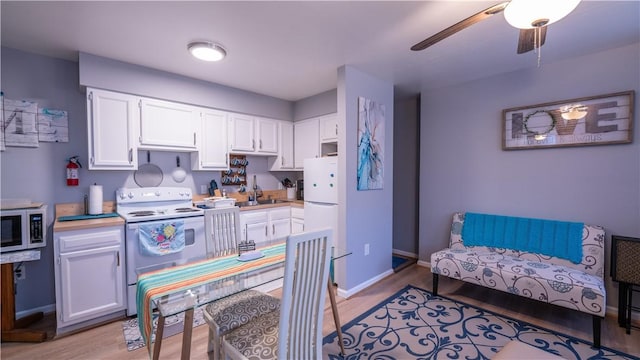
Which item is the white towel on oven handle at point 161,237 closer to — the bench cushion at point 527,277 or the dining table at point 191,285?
the dining table at point 191,285

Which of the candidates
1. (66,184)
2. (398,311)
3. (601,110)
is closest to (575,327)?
(398,311)

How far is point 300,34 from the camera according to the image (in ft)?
6.92

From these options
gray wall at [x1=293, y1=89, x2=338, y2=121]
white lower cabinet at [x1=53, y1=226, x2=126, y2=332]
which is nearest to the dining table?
white lower cabinet at [x1=53, y1=226, x2=126, y2=332]

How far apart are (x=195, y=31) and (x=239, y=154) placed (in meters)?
1.82

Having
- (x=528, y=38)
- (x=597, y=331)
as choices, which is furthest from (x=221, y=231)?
(x=597, y=331)

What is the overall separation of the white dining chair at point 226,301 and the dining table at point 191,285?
0.29 ft

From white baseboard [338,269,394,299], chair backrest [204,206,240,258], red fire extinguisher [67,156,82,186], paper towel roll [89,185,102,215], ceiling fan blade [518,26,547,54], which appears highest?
ceiling fan blade [518,26,547,54]

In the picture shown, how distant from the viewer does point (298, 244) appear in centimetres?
124

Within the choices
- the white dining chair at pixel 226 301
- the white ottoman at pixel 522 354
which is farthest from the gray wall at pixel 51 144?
the white ottoman at pixel 522 354

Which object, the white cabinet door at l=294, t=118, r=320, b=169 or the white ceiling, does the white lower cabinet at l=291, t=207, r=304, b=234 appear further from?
the white ceiling

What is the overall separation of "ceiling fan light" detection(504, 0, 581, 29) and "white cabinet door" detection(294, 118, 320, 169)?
2.55 metres

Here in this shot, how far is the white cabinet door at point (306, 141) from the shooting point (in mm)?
3688

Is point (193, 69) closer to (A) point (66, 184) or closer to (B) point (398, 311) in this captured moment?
(A) point (66, 184)

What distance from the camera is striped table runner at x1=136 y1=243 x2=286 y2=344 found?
135 cm
